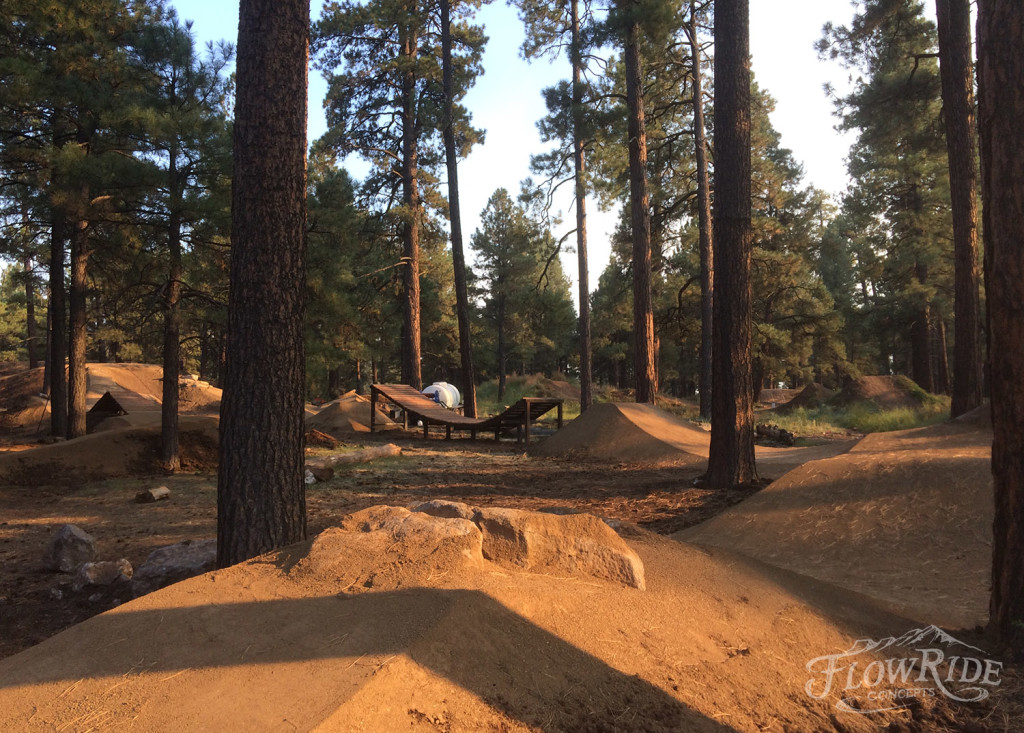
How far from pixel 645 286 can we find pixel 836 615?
35.1 feet

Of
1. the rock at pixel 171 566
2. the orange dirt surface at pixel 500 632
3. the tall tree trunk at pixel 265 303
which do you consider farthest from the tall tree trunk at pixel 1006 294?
the rock at pixel 171 566

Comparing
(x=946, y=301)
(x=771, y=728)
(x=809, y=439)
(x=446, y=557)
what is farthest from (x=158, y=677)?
(x=946, y=301)

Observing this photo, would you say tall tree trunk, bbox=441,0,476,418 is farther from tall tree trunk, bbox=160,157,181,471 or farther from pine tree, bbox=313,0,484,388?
tall tree trunk, bbox=160,157,181,471

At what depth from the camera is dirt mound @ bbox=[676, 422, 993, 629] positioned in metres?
4.10

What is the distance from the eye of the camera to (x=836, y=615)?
352 cm

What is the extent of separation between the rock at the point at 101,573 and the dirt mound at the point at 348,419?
1192 centimetres

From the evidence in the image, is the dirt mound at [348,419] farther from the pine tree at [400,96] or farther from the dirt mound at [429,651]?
the dirt mound at [429,651]

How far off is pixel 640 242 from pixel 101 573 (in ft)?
38.5

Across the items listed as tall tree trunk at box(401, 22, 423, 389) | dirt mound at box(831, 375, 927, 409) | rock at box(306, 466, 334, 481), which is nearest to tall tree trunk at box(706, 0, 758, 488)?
rock at box(306, 466, 334, 481)

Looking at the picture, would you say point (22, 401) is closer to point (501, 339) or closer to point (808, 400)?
point (501, 339)

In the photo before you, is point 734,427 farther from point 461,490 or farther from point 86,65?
point 86,65

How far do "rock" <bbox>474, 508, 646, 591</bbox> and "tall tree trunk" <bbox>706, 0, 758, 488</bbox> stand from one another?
424cm

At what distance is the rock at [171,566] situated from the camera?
168 inches

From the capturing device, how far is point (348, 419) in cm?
1783
